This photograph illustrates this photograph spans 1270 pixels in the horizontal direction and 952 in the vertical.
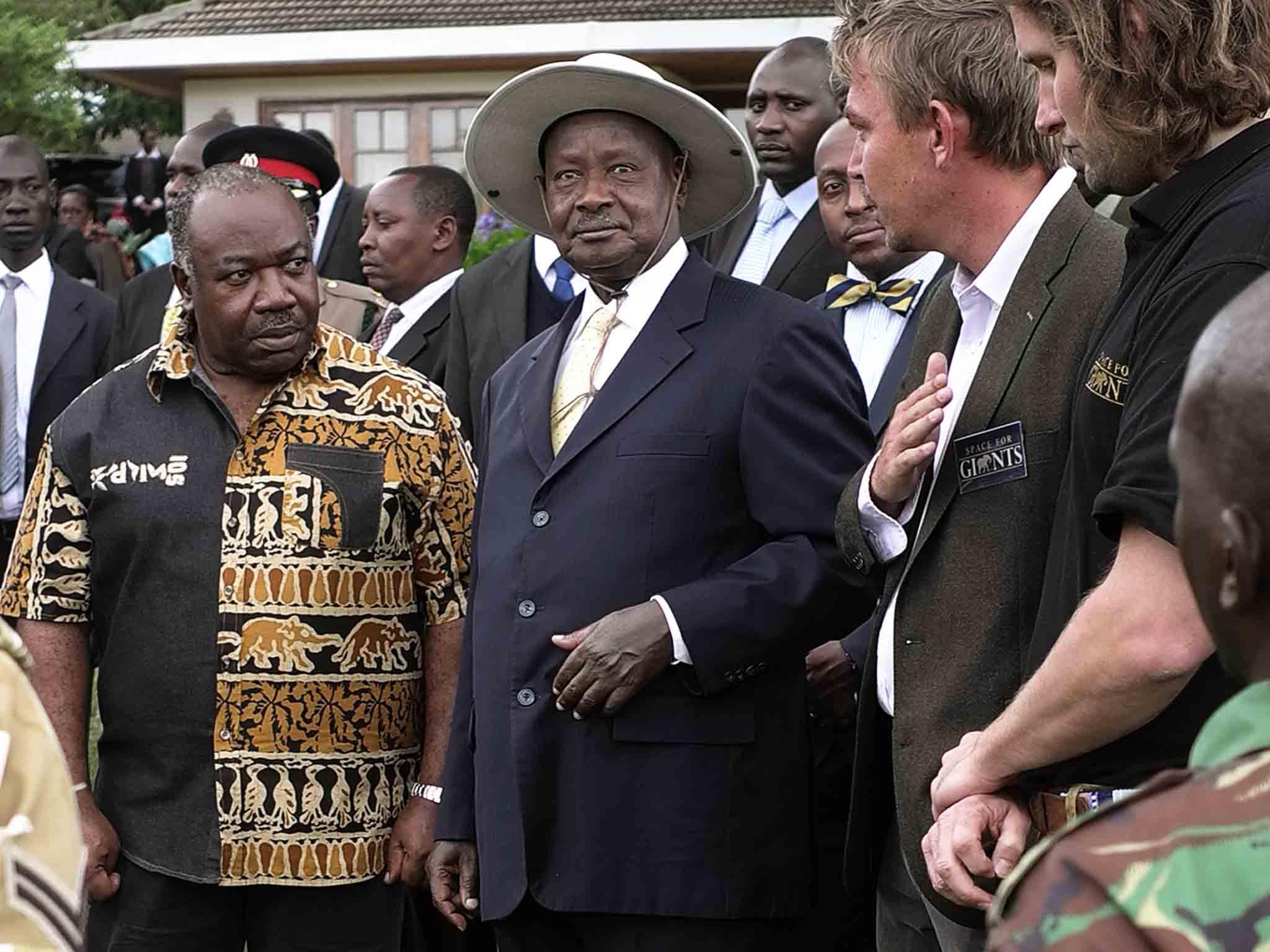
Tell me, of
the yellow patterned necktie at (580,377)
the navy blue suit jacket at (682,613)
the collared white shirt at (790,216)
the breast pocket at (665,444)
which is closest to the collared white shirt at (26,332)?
the collared white shirt at (790,216)

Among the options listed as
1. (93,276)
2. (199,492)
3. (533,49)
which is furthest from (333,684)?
(533,49)

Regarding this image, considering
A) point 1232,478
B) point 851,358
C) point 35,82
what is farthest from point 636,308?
point 35,82

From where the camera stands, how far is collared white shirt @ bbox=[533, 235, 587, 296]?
280 inches

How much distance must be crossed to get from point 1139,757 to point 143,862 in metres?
2.48

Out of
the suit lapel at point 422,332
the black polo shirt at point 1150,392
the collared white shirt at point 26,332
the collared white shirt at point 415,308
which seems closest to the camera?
the black polo shirt at point 1150,392

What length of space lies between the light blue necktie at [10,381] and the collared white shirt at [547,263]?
8.01 ft

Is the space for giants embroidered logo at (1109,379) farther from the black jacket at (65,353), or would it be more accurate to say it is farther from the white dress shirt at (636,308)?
the black jacket at (65,353)

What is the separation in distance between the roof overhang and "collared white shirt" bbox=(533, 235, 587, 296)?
12.1 metres

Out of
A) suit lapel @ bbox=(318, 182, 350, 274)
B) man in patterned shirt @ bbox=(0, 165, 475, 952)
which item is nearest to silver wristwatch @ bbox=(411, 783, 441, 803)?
man in patterned shirt @ bbox=(0, 165, 475, 952)

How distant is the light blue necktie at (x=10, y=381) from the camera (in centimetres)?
834

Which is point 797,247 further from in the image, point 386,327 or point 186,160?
point 186,160

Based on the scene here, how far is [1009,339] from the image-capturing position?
3.29m

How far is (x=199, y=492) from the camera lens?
4.41 meters

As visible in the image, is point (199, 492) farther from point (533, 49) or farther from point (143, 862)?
point (533, 49)
